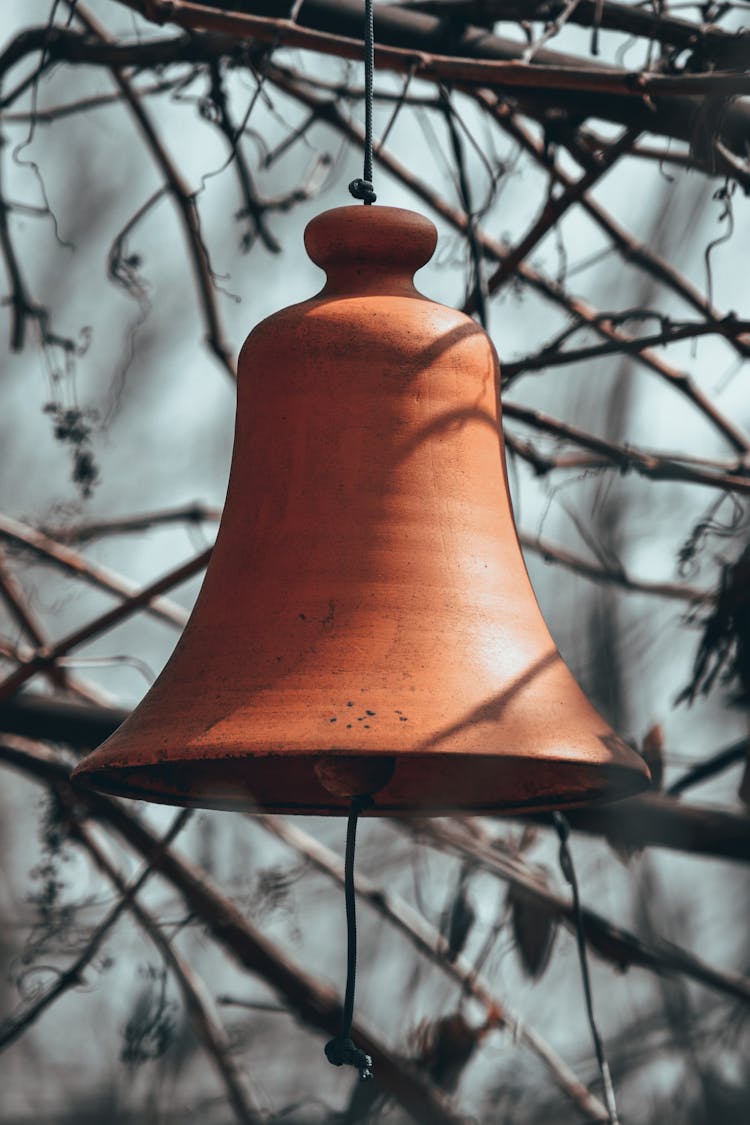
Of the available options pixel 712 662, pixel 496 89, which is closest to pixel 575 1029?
pixel 712 662

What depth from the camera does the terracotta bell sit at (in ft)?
3.89

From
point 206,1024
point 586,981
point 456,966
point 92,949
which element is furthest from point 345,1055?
point 206,1024

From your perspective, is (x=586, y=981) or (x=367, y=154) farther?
(x=586, y=981)

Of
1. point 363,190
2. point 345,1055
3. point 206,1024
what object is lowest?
point 345,1055

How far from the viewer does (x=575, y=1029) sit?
2818 millimetres

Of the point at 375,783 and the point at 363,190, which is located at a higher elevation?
the point at 363,190

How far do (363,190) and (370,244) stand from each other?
7cm

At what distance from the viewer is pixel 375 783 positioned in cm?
133

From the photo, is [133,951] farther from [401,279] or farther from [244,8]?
Answer: [401,279]

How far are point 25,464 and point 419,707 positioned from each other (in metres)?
2.83

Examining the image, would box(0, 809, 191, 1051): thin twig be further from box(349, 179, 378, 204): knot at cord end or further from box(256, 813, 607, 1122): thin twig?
box(349, 179, 378, 204): knot at cord end

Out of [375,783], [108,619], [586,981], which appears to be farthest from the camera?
[108,619]

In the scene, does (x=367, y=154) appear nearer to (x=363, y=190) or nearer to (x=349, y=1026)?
(x=363, y=190)

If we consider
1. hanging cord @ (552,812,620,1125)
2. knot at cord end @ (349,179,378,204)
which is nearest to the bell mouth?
hanging cord @ (552,812,620,1125)
